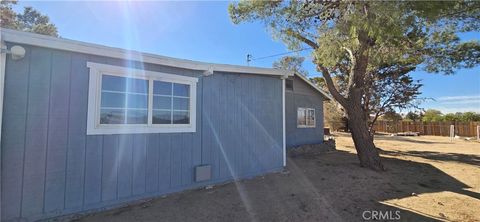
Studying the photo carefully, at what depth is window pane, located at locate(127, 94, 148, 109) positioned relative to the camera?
179 inches

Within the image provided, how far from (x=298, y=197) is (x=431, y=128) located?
Answer: 93.3 ft

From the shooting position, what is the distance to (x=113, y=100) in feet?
14.3

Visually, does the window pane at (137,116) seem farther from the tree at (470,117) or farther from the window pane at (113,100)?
the tree at (470,117)

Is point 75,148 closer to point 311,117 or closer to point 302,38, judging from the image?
point 302,38

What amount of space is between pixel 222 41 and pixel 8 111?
869cm

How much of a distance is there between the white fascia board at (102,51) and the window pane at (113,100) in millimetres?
641

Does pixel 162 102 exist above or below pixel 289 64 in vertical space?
below

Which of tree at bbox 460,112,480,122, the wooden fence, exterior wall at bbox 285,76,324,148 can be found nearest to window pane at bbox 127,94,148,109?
exterior wall at bbox 285,76,324,148

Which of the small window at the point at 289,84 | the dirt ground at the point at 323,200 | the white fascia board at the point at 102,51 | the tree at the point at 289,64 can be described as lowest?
the dirt ground at the point at 323,200

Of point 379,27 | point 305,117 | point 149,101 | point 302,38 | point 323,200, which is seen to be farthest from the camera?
point 305,117

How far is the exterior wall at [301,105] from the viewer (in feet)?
37.1

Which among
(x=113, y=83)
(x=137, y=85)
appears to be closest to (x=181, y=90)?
(x=137, y=85)

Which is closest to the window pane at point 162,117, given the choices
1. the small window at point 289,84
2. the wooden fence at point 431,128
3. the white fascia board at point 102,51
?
the white fascia board at point 102,51

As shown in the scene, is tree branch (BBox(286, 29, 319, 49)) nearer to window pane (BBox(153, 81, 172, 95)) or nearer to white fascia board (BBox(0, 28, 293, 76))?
white fascia board (BBox(0, 28, 293, 76))
